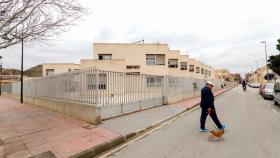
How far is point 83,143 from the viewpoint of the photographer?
6.70m

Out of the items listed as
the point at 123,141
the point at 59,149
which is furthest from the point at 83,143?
the point at 123,141

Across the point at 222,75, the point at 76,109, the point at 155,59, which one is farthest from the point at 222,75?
the point at 76,109

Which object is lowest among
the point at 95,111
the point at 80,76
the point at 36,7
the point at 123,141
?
the point at 123,141

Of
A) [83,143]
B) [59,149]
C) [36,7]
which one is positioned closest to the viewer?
[59,149]

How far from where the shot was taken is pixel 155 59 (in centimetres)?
3616

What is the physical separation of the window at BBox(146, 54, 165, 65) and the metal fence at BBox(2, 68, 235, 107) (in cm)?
1773

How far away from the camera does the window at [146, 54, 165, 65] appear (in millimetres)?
35969

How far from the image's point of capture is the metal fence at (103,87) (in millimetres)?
9781

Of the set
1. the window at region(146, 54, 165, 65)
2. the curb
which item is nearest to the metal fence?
the curb

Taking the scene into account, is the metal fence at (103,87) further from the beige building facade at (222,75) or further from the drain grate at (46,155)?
the beige building facade at (222,75)

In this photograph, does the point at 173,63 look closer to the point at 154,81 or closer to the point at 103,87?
the point at 154,81

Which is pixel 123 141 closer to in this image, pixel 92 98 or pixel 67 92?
pixel 92 98

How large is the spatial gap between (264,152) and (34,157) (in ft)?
17.7

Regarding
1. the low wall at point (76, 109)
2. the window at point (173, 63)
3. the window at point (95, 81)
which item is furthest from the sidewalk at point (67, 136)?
the window at point (173, 63)
